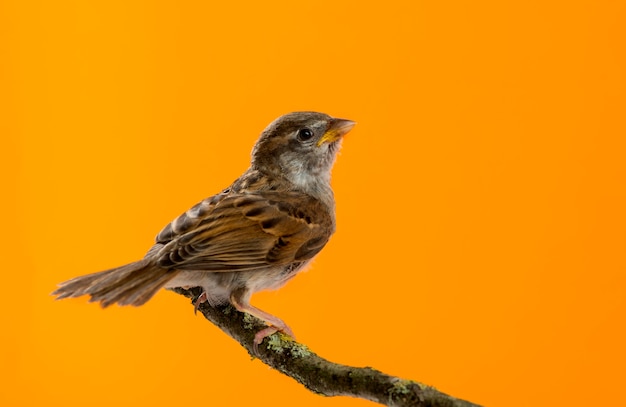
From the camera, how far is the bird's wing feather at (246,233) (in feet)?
10.8

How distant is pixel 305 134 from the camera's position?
3918mm

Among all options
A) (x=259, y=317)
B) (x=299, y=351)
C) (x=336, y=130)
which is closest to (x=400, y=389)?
(x=299, y=351)

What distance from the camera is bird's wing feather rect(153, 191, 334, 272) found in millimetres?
3291

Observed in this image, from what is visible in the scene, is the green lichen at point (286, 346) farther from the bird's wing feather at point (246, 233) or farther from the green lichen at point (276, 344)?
the bird's wing feather at point (246, 233)

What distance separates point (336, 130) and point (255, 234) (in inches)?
30.0

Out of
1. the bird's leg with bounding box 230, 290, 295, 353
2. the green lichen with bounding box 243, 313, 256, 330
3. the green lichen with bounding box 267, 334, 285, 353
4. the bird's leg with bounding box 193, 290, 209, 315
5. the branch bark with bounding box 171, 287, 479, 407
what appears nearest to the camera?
the branch bark with bounding box 171, 287, 479, 407

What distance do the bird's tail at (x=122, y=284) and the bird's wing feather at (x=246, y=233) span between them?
→ 67 mm

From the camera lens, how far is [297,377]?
→ 2.89 m

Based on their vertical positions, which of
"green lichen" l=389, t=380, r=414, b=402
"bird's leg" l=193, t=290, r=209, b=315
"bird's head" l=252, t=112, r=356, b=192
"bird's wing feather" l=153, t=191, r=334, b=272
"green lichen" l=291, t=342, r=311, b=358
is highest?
"bird's head" l=252, t=112, r=356, b=192

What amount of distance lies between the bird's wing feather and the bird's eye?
0.30m

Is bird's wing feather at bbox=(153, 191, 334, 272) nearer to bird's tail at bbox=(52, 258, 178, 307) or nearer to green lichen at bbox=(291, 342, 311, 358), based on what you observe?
bird's tail at bbox=(52, 258, 178, 307)

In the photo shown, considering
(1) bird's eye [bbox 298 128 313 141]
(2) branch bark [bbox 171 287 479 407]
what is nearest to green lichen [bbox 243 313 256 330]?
(2) branch bark [bbox 171 287 479 407]

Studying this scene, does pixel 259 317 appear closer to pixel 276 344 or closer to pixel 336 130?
pixel 276 344

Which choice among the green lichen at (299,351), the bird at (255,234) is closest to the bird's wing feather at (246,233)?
the bird at (255,234)
